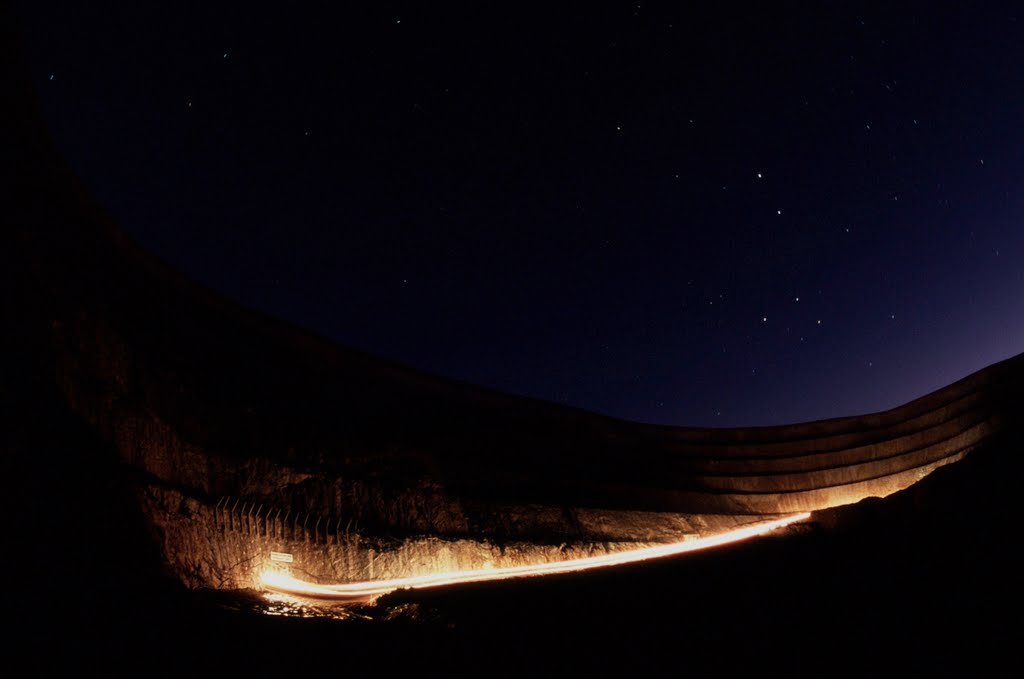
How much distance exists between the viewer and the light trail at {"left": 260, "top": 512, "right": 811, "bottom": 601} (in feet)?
22.1

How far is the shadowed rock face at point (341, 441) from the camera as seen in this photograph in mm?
5754

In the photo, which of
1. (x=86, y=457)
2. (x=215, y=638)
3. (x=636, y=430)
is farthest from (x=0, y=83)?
(x=636, y=430)

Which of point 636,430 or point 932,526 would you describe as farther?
point 636,430

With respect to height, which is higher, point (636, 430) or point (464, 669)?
point (636, 430)

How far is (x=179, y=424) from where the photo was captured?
23.1ft

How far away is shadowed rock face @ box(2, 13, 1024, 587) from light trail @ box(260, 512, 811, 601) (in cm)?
21

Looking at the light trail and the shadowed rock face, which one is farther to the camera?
the light trail

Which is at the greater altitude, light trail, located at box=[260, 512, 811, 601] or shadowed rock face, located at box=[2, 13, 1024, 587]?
shadowed rock face, located at box=[2, 13, 1024, 587]

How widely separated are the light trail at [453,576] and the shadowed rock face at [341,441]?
0.21 metres

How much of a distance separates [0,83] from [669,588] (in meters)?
6.95

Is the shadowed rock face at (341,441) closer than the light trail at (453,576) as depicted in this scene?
Yes

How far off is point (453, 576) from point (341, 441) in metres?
2.68

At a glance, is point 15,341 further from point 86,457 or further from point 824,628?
point 824,628

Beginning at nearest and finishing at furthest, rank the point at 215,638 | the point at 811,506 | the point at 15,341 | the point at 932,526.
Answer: the point at 215,638 → the point at 932,526 → the point at 15,341 → the point at 811,506
